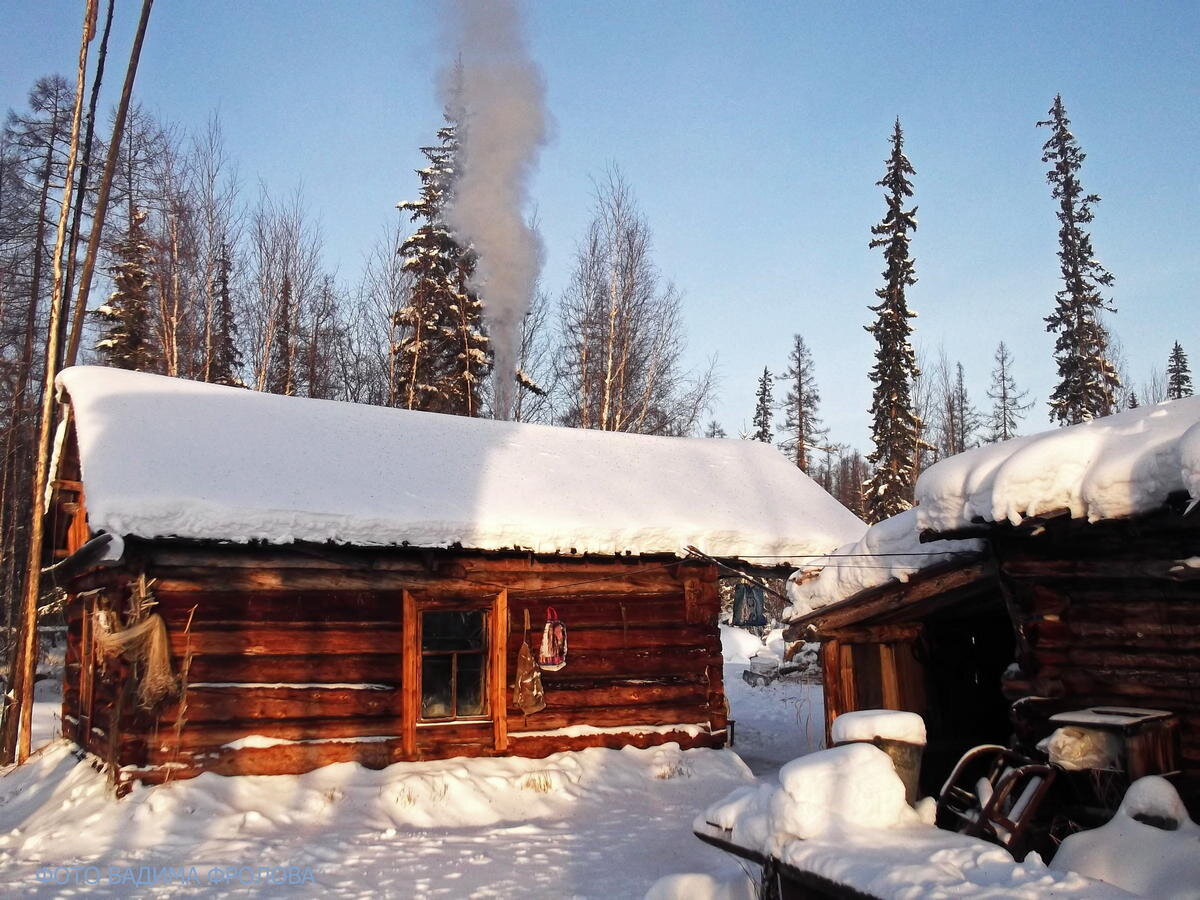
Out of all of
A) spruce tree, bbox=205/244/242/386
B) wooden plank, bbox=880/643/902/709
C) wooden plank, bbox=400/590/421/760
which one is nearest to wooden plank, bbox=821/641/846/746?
wooden plank, bbox=880/643/902/709

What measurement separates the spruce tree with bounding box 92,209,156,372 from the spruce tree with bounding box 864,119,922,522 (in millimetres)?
21196

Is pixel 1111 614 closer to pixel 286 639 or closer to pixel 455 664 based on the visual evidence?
pixel 455 664

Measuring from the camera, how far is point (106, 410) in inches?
433

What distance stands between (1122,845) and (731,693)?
1589cm

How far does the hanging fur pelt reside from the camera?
9.16 metres

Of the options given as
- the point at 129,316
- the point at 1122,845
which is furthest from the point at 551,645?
the point at 129,316

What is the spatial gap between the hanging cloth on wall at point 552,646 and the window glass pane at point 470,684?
801 millimetres

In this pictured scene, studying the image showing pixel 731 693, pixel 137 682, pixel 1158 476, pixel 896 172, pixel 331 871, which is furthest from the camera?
pixel 896 172

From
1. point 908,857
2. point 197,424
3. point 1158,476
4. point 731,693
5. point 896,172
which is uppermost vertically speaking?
point 896,172

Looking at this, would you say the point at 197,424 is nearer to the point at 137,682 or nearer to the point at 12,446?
the point at 137,682

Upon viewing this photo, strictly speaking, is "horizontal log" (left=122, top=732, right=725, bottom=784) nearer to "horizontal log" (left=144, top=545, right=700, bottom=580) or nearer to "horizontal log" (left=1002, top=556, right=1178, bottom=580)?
"horizontal log" (left=144, top=545, right=700, bottom=580)

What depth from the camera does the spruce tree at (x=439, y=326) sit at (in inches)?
994

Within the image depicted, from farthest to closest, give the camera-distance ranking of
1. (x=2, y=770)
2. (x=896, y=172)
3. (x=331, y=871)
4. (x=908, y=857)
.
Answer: (x=896, y=172)
(x=2, y=770)
(x=331, y=871)
(x=908, y=857)

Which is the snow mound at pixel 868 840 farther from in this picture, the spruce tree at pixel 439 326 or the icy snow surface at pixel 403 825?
the spruce tree at pixel 439 326
